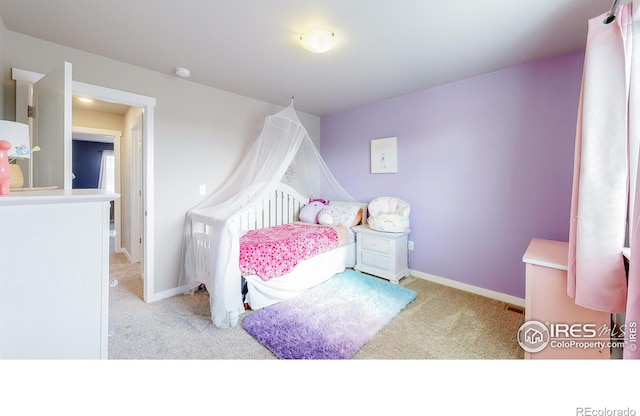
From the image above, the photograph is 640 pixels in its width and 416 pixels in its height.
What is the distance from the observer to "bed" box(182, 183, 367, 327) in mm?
2092

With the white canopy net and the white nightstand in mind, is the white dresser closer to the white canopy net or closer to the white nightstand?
the white canopy net

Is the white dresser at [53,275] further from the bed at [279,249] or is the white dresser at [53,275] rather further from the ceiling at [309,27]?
the ceiling at [309,27]

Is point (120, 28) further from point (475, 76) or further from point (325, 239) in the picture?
point (475, 76)

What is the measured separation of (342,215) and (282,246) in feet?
4.04

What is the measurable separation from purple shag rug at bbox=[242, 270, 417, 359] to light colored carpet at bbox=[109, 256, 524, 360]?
0.26 feet

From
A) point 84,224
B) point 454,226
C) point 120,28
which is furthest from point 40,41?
point 454,226

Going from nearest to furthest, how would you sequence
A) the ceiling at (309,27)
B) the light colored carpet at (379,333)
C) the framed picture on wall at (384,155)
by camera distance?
the ceiling at (309,27) < the light colored carpet at (379,333) < the framed picture on wall at (384,155)

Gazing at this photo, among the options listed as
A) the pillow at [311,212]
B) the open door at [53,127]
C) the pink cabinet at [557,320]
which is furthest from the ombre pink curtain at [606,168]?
the open door at [53,127]

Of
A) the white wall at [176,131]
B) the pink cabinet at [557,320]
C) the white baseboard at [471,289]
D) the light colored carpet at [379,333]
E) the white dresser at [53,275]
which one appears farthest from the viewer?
the white baseboard at [471,289]

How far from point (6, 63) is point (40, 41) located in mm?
304

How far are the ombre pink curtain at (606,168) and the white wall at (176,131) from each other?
3117mm

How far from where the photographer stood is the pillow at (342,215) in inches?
132

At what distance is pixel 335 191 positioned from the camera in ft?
12.1
